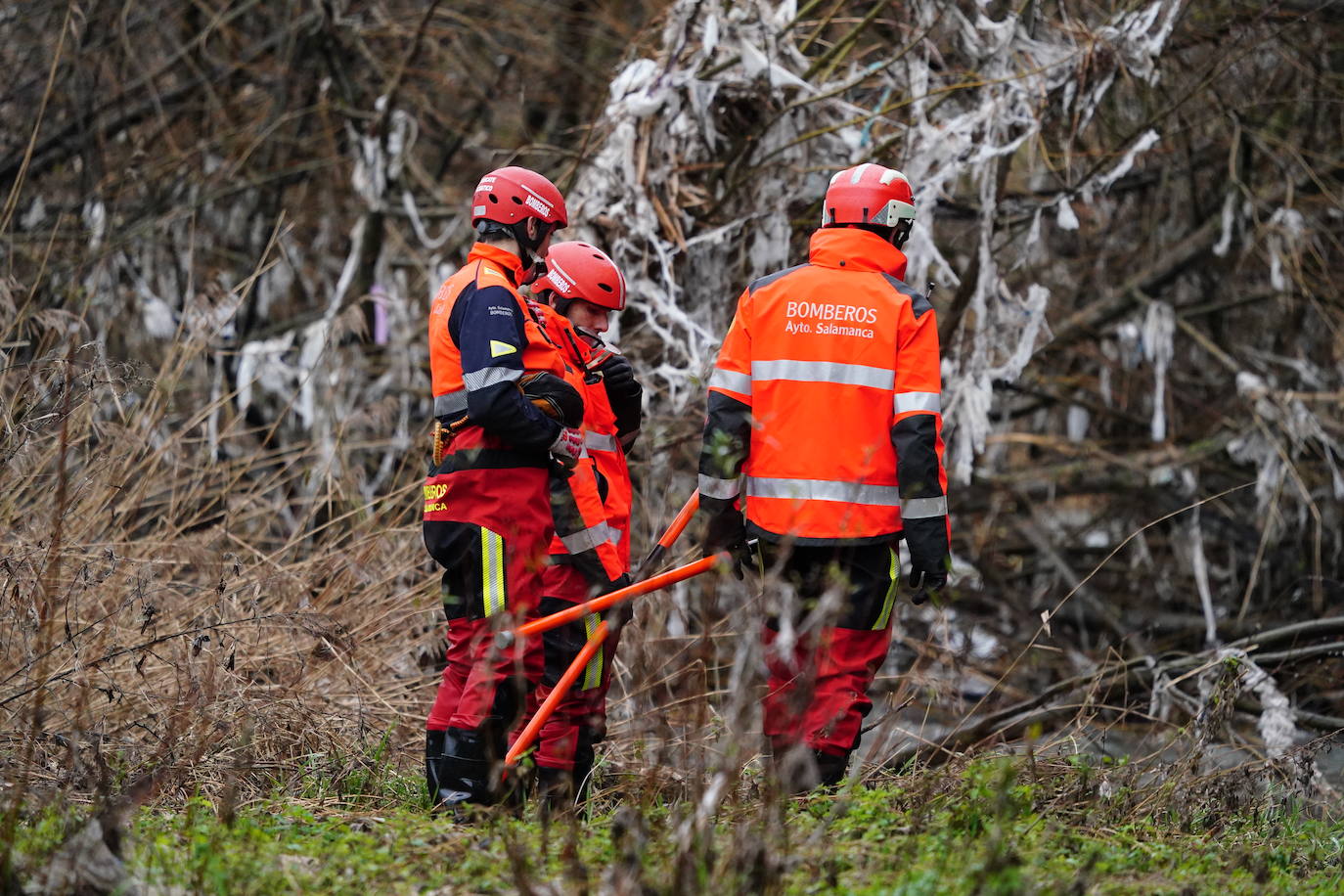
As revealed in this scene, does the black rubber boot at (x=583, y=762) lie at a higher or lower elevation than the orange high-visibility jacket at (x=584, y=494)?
lower

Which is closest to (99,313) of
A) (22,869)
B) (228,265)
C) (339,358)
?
(228,265)

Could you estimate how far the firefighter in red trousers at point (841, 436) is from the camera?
437 cm

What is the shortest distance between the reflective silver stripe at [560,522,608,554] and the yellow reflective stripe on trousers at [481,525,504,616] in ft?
0.74

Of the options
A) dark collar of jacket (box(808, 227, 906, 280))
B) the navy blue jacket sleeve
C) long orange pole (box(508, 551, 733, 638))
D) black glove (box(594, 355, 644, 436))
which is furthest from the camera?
black glove (box(594, 355, 644, 436))

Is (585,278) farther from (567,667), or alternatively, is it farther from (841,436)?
(567,667)

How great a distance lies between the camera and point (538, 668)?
14.1 feet

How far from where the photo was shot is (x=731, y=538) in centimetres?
477

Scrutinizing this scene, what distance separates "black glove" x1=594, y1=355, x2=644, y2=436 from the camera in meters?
4.72

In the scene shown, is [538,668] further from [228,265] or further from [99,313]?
[228,265]

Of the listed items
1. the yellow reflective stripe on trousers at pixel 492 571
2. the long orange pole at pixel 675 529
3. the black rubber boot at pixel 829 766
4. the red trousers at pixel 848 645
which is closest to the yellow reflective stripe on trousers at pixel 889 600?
the red trousers at pixel 848 645

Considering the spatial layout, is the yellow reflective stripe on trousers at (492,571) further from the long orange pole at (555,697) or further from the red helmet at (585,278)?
the red helmet at (585,278)

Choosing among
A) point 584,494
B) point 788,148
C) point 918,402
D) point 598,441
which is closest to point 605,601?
point 584,494

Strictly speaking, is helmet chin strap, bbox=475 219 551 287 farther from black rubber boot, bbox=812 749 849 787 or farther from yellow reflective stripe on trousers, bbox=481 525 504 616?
black rubber boot, bbox=812 749 849 787

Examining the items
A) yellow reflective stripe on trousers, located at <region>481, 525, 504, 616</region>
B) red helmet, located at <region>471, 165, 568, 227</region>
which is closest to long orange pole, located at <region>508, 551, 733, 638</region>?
yellow reflective stripe on trousers, located at <region>481, 525, 504, 616</region>
